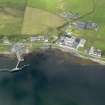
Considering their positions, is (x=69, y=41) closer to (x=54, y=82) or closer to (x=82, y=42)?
(x=82, y=42)

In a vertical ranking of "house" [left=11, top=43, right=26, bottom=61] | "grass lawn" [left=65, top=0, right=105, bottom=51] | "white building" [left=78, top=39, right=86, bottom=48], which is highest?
"grass lawn" [left=65, top=0, right=105, bottom=51]

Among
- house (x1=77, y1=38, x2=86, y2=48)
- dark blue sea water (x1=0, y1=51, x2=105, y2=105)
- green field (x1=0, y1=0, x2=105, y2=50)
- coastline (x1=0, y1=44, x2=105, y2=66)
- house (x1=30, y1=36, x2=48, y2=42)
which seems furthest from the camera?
green field (x1=0, y1=0, x2=105, y2=50)

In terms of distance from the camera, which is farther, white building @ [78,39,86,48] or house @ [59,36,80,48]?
house @ [59,36,80,48]

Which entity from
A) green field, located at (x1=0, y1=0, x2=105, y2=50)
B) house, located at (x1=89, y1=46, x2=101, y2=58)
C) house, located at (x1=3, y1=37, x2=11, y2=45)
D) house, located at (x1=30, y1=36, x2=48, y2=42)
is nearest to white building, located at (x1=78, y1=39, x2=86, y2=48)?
green field, located at (x1=0, y1=0, x2=105, y2=50)

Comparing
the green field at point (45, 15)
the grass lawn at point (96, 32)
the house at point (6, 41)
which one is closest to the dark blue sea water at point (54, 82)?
the house at point (6, 41)

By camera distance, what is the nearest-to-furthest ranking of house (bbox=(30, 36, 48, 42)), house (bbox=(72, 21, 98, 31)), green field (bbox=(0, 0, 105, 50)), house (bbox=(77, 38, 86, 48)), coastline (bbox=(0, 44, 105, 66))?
coastline (bbox=(0, 44, 105, 66)), house (bbox=(77, 38, 86, 48)), house (bbox=(30, 36, 48, 42)), green field (bbox=(0, 0, 105, 50)), house (bbox=(72, 21, 98, 31))

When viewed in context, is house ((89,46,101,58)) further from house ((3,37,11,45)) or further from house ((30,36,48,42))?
house ((3,37,11,45))

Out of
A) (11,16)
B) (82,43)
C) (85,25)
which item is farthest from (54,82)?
(11,16)

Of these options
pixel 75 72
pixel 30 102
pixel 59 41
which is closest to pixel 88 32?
pixel 59 41
